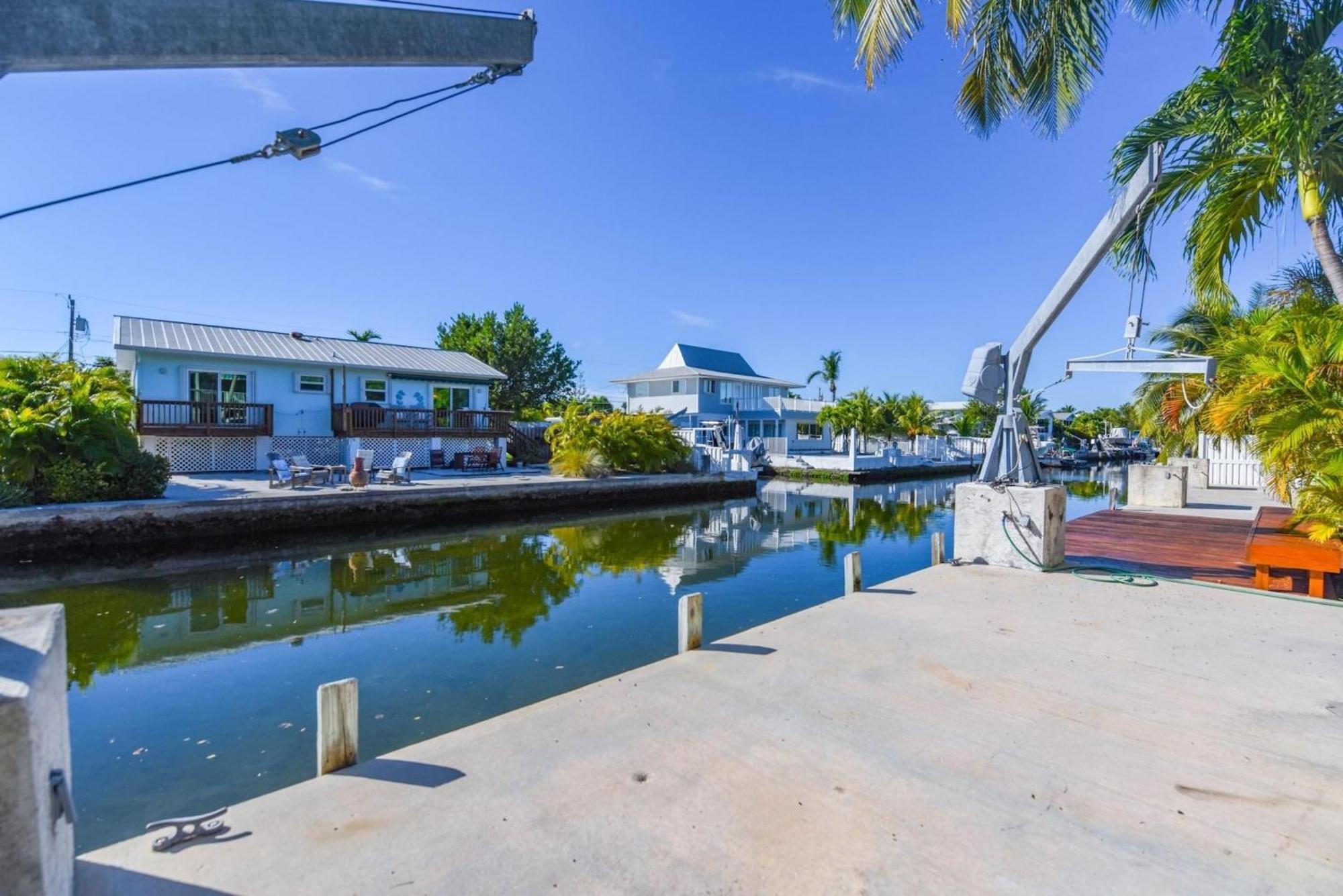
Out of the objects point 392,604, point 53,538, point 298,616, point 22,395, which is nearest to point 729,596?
point 392,604

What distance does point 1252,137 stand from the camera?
6930 mm

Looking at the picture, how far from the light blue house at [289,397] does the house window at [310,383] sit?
24 mm

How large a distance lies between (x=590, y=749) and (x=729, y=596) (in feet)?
22.5

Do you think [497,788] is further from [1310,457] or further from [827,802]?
[1310,457]

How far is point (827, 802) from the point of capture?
3.17m

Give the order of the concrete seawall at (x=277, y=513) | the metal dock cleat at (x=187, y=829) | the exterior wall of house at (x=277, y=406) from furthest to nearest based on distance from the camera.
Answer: the exterior wall of house at (x=277, y=406) < the concrete seawall at (x=277, y=513) < the metal dock cleat at (x=187, y=829)

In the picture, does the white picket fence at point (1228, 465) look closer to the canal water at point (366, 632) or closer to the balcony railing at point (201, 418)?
the canal water at point (366, 632)

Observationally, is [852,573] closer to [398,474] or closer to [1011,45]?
[1011,45]

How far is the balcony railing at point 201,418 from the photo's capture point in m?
19.0

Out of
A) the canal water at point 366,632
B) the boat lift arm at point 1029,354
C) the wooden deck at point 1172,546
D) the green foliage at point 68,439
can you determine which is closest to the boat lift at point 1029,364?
the boat lift arm at point 1029,354

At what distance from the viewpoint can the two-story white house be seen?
41.2 meters

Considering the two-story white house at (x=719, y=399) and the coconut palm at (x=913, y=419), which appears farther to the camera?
Result: the coconut palm at (x=913, y=419)

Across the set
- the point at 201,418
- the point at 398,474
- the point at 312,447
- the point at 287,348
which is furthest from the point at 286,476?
the point at 287,348

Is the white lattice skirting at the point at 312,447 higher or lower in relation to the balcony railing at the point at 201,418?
lower
